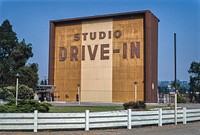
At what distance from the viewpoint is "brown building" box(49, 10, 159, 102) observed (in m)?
69.5

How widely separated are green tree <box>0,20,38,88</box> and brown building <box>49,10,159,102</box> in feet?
51.1

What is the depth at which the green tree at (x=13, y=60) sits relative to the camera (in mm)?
58469

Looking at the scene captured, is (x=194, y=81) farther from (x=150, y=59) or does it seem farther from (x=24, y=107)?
(x=24, y=107)

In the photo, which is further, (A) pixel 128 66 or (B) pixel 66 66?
(B) pixel 66 66

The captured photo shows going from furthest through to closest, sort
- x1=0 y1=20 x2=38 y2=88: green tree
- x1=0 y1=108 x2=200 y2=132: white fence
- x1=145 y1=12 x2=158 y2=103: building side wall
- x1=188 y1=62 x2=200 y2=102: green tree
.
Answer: x1=188 y1=62 x2=200 y2=102: green tree, x1=145 y1=12 x2=158 y2=103: building side wall, x1=0 y1=20 x2=38 y2=88: green tree, x1=0 y1=108 x2=200 y2=132: white fence

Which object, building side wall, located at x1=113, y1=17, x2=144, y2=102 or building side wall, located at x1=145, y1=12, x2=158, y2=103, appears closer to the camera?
building side wall, located at x1=145, y1=12, x2=158, y2=103

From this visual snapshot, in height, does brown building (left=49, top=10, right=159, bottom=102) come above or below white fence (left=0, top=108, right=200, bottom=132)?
above

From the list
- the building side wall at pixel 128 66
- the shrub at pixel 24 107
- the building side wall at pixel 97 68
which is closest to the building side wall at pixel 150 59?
the building side wall at pixel 128 66

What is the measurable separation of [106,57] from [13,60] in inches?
830

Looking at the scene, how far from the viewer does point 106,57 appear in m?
73.5

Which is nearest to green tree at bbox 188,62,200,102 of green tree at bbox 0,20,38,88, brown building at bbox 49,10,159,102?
brown building at bbox 49,10,159,102

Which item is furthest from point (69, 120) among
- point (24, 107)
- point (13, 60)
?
point (13, 60)

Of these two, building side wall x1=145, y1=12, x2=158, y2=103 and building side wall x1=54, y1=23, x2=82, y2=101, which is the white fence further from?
building side wall x1=54, y1=23, x2=82, y2=101

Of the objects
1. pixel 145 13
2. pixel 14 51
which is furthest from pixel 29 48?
pixel 145 13
